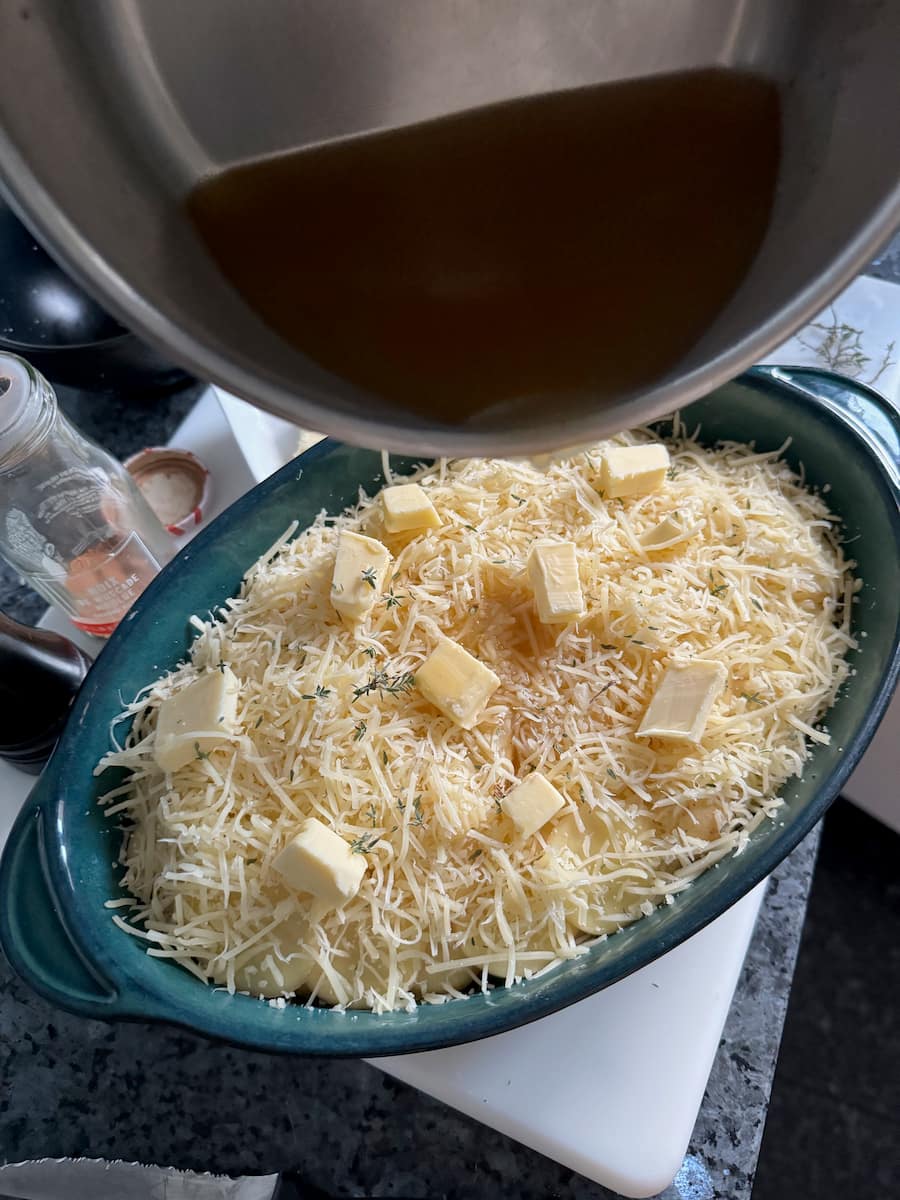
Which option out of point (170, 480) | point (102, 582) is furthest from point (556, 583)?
point (170, 480)

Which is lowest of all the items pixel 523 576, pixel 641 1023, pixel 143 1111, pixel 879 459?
pixel 143 1111

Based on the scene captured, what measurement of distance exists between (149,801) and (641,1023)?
2.06 feet

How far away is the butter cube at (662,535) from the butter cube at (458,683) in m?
0.29

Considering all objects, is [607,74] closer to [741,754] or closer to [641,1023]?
[741,754]

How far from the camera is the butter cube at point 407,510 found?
3.76ft

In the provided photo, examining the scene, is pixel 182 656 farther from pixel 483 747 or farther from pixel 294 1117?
pixel 294 1117

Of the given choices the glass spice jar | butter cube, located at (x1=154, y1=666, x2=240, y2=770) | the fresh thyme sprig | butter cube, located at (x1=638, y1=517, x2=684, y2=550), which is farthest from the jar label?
butter cube, located at (x1=638, y1=517, x2=684, y2=550)

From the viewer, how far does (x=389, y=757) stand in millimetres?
995

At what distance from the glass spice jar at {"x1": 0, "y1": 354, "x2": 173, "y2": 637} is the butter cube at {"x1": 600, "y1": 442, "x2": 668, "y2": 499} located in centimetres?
69

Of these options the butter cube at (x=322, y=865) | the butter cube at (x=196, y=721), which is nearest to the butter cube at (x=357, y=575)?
the butter cube at (x=196, y=721)

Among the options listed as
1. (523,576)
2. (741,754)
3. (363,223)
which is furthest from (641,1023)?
(363,223)

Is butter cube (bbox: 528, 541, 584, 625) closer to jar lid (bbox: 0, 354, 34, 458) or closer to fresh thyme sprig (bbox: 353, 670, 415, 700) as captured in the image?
fresh thyme sprig (bbox: 353, 670, 415, 700)

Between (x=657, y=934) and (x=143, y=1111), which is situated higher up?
(x=657, y=934)

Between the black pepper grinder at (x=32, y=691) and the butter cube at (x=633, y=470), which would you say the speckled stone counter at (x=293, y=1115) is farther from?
the butter cube at (x=633, y=470)
